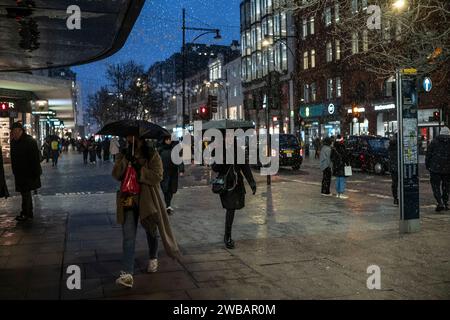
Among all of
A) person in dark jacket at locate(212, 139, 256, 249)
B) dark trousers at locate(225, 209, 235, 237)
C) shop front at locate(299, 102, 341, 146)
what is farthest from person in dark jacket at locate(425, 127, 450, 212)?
shop front at locate(299, 102, 341, 146)

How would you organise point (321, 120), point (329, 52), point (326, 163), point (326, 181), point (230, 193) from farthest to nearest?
point (321, 120), point (329, 52), point (326, 181), point (326, 163), point (230, 193)

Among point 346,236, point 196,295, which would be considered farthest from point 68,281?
point 346,236

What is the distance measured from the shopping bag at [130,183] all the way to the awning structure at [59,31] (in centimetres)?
328

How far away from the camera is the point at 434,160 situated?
11.1 meters

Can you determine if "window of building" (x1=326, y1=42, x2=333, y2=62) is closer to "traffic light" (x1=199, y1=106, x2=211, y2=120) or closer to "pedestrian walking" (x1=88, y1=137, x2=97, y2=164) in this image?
"pedestrian walking" (x1=88, y1=137, x2=97, y2=164)

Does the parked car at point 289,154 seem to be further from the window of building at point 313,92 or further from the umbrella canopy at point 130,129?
the window of building at point 313,92

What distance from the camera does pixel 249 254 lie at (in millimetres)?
7359

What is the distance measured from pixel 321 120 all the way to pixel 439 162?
129 feet

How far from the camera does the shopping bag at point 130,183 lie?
19.2 feet

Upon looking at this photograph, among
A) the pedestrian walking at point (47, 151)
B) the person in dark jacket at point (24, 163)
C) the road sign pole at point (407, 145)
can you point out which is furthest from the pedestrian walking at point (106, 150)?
the road sign pole at point (407, 145)

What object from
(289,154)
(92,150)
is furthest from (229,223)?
(92,150)

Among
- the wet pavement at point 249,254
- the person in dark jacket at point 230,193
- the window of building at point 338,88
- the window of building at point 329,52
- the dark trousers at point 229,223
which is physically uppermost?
the window of building at point 329,52

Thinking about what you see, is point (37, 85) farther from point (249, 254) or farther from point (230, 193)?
point (249, 254)
